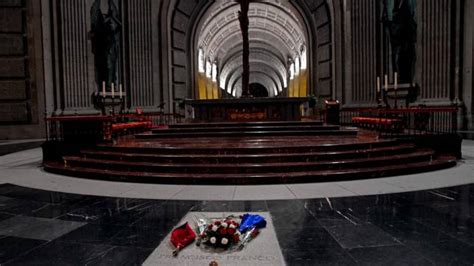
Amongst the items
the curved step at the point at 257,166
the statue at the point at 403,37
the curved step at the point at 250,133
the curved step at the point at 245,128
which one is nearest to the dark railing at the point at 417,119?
the curved step at the point at 250,133

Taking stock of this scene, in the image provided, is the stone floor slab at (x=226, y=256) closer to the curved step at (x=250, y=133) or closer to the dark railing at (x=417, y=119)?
the dark railing at (x=417, y=119)

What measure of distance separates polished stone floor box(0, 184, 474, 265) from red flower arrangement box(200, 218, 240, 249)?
0.43m

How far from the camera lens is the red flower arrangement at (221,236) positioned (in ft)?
8.59

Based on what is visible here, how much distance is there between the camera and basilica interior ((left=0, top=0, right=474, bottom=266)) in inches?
110

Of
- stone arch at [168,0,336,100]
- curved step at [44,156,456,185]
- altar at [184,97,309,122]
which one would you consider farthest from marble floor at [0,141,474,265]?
stone arch at [168,0,336,100]

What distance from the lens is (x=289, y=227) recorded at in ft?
10.5

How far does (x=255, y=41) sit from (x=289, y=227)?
35743 mm

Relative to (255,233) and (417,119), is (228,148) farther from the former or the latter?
(417,119)

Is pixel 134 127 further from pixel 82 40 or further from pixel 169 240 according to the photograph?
pixel 169 240

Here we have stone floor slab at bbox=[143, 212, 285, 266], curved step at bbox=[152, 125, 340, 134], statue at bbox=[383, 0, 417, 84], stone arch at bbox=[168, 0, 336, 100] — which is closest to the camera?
stone floor slab at bbox=[143, 212, 285, 266]

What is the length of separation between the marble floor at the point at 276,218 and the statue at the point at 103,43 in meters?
9.36

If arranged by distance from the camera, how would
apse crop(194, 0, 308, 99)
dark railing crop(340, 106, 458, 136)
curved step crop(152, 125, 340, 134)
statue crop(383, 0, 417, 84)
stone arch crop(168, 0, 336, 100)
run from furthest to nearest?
apse crop(194, 0, 308, 99) < stone arch crop(168, 0, 336, 100) < statue crop(383, 0, 417, 84) < curved step crop(152, 125, 340, 134) < dark railing crop(340, 106, 458, 136)

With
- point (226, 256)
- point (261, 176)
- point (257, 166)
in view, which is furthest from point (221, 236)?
point (257, 166)

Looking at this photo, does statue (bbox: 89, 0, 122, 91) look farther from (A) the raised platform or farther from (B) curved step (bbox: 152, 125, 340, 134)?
(A) the raised platform
